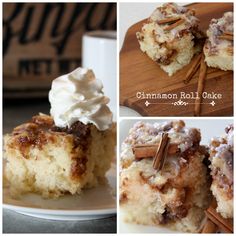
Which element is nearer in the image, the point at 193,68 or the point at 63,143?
the point at 193,68

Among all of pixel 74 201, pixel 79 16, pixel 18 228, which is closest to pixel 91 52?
pixel 79 16

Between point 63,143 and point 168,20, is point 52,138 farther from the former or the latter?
point 168,20

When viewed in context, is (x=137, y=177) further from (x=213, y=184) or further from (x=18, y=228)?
(x=18, y=228)

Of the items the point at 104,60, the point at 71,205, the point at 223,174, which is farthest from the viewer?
the point at 104,60

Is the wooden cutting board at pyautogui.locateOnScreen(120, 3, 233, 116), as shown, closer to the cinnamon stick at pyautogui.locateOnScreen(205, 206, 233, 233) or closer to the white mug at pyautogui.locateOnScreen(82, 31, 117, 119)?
the cinnamon stick at pyautogui.locateOnScreen(205, 206, 233, 233)

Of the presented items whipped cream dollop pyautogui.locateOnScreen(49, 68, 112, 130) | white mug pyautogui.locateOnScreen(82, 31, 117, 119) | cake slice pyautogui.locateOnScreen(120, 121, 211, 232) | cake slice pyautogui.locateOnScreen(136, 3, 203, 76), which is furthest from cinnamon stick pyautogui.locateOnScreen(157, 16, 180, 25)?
white mug pyautogui.locateOnScreen(82, 31, 117, 119)

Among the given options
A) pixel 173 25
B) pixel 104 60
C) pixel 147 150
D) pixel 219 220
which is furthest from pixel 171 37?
Answer: pixel 104 60

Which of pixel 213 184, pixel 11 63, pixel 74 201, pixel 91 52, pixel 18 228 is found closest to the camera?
pixel 213 184
